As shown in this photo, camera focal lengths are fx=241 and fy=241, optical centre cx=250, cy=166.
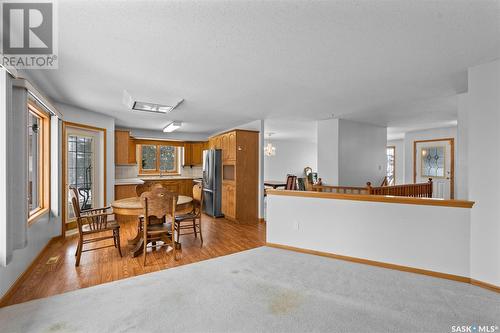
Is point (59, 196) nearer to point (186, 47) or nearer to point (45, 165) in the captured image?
point (45, 165)

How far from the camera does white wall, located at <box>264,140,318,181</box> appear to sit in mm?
10242

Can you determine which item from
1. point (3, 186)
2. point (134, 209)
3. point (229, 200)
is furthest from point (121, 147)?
point (3, 186)

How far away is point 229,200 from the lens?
18.4 feet

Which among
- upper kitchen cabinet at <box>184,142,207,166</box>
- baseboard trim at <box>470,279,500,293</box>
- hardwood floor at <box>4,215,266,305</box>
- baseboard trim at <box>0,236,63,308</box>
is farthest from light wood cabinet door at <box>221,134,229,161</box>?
baseboard trim at <box>470,279,500,293</box>

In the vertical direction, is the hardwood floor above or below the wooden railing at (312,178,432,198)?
below

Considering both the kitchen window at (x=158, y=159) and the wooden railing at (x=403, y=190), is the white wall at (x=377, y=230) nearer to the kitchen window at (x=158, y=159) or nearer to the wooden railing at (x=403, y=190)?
the wooden railing at (x=403, y=190)

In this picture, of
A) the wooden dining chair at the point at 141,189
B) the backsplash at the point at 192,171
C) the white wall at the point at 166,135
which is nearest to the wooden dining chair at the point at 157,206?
the wooden dining chair at the point at 141,189

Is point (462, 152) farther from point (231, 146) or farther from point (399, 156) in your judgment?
point (399, 156)

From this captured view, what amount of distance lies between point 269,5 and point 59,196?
4206 mm

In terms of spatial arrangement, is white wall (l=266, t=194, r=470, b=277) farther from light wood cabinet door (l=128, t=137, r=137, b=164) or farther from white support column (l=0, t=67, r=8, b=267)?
light wood cabinet door (l=128, t=137, r=137, b=164)

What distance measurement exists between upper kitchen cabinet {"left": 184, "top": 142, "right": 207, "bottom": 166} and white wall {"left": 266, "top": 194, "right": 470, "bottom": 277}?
4.58 metres

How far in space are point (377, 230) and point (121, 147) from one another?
18.3 feet

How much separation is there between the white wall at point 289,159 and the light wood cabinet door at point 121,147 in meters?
5.61

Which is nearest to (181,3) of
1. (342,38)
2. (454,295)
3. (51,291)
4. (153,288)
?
(342,38)
